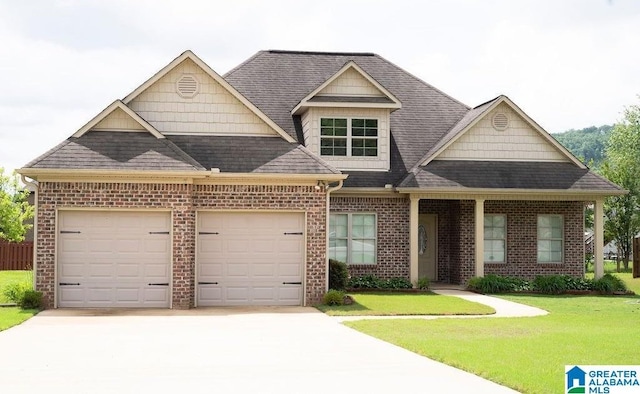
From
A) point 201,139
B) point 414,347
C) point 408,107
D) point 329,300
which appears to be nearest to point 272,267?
point 329,300

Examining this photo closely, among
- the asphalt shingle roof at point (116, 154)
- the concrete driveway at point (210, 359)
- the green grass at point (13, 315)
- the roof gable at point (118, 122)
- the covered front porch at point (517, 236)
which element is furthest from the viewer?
the covered front porch at point (517, 236)

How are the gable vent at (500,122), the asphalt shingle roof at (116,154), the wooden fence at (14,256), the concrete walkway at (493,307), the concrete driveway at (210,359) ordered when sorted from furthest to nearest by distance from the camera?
the wooden fence at (14,256) → the gable vent at (500,122) → the asphalt shingle roof at (116,154) → the concrete walkway at (493,307) → the concrete driveway at (210,359)

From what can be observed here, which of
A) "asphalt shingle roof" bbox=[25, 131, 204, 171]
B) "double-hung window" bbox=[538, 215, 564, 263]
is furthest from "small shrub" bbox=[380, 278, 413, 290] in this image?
"asphalt shingle roof" bbox=[25, 131, 204, 171]

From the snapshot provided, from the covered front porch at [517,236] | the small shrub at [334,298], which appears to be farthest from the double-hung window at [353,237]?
the small shrub at [334,298]

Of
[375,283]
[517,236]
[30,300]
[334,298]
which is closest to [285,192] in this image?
[334,298]

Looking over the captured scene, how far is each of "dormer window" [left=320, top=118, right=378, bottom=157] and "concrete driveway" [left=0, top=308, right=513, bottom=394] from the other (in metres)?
9.58

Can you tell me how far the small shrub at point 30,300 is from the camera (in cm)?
1992

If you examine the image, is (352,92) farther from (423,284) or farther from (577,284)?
(577,284)

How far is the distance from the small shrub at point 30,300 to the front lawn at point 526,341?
7292mm

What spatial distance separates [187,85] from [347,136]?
5976 millimetres

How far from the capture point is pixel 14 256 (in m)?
42.1

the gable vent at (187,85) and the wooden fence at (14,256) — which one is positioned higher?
the gable vent at (187,85)

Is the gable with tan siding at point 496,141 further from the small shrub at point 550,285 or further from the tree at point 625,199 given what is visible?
the tree at point 625,199

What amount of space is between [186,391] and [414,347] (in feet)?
15.0
